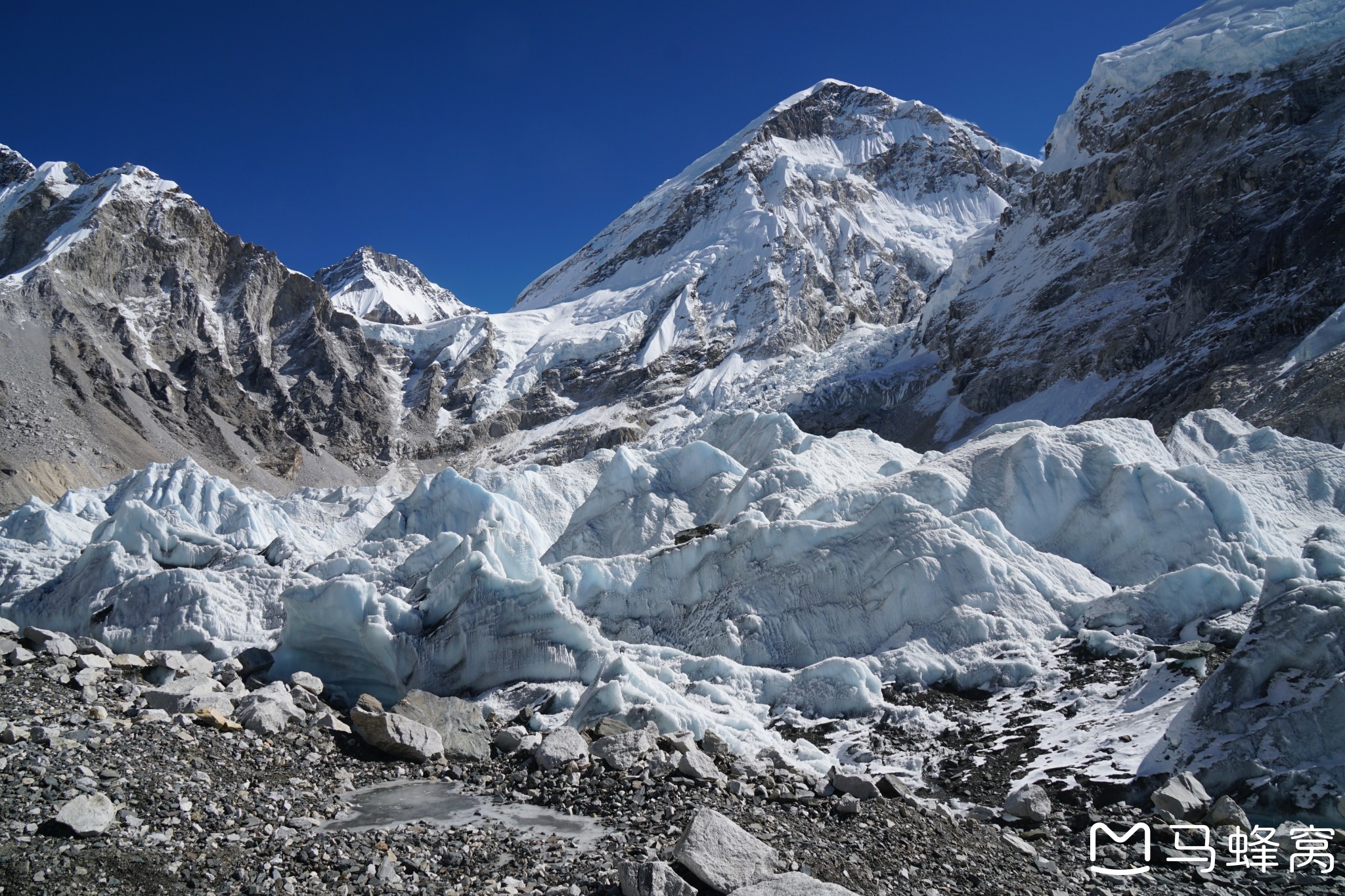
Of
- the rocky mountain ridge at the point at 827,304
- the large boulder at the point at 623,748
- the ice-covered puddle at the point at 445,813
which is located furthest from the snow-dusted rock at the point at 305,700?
the rocky mountain ridge at the point at 827,304

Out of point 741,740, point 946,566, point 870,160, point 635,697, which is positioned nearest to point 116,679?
point 635,697

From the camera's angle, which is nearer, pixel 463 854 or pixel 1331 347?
pixel 463 854

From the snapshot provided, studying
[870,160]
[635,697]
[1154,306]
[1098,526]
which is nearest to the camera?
[635,697]

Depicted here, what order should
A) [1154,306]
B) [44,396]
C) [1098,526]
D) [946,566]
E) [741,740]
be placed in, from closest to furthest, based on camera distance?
[741,740]
[946,566]
[1098,526]
[1154,306]
[44,396]

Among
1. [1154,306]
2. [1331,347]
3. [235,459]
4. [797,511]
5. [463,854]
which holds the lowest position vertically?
[463,854]

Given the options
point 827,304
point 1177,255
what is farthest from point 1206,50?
point 827,304

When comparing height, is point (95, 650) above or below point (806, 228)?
below

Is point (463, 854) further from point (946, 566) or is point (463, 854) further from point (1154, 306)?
point (1154, 306)

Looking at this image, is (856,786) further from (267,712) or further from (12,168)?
(12,168)
